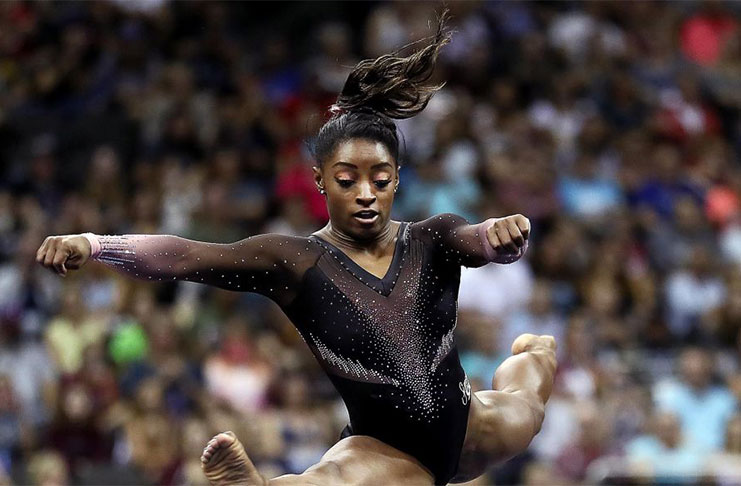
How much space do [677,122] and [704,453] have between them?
12.8ft

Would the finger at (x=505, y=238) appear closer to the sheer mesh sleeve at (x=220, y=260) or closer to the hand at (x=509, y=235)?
the hand at (x=509, y=235)

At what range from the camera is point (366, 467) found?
3.77 metres

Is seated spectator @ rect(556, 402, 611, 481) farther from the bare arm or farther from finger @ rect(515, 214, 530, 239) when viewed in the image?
finger @ rect(515, 214, 530, 239)

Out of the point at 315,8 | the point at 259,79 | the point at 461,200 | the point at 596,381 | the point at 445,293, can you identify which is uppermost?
the point at 315,8

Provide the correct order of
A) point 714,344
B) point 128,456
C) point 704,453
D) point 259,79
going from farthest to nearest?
point 259,79 → point 714,344 → point 704,453 → point 128,456

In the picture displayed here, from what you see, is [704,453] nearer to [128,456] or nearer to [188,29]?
[128,456]

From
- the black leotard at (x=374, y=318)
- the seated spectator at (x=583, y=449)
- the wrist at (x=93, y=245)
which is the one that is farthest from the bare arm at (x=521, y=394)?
the seated spectator at (x=583, y=449)

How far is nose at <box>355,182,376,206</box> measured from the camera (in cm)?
388

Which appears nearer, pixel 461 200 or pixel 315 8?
pixel 461 200

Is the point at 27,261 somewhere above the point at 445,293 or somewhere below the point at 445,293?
above

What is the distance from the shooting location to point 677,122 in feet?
35.8

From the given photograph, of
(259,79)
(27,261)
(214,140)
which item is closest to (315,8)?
(259,79)

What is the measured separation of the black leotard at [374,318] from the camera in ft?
12.6

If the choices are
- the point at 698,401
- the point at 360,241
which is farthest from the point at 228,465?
the point at 698,401
